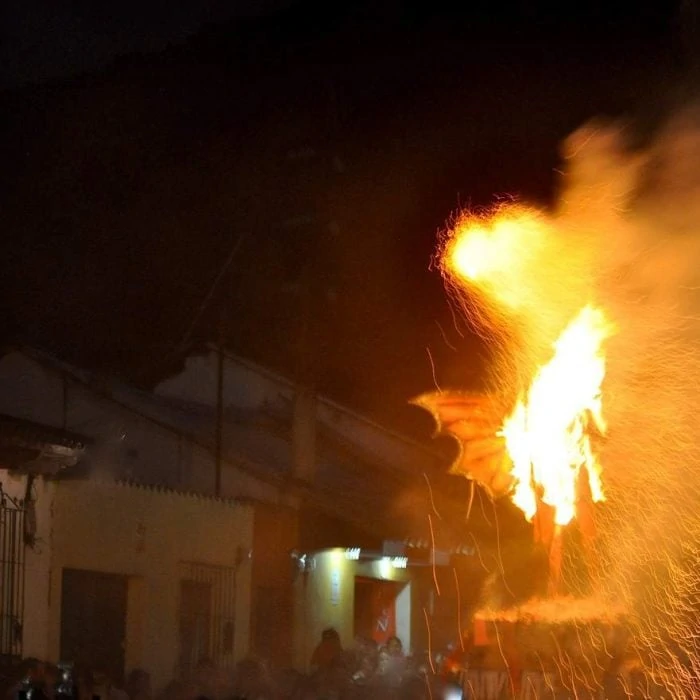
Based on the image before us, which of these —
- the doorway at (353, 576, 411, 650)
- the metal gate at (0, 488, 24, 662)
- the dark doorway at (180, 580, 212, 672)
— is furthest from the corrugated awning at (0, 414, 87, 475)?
the doorway at (353, 576, 411, 650)

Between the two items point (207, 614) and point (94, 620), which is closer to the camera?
point (94, 620)

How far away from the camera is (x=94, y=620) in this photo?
12.2m

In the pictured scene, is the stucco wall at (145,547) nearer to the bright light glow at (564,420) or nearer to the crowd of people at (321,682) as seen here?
the crowd of people at (321,682)

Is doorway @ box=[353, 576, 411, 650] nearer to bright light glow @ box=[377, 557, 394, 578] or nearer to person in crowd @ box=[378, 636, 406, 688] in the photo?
bright light glow @ box=[377, 557, 394, 578]

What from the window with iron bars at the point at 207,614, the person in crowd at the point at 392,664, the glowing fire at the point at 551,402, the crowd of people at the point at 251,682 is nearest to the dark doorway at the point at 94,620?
the crowd of people at the point at 251,682

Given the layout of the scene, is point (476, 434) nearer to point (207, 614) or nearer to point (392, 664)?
point (392, 664)

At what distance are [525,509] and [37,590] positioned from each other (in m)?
4.46

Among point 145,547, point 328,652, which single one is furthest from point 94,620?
Answer: point 328,652

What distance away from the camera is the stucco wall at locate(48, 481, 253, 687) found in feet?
37.7

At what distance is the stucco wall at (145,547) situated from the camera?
11500 mm

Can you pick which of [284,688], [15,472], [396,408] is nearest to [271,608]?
[284,688]

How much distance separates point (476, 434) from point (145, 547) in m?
3.65

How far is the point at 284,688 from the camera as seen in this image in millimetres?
11172

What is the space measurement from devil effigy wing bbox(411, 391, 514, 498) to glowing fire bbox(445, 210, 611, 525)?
1.45 meters
